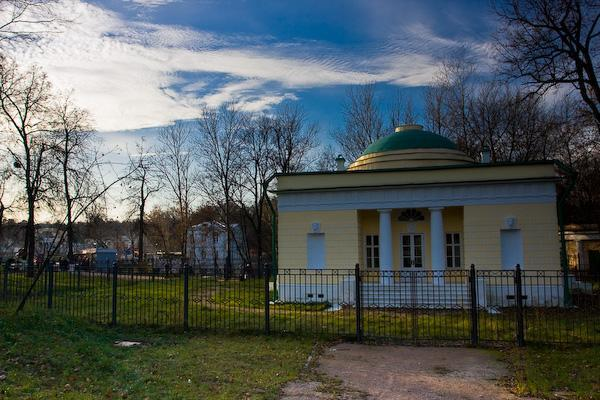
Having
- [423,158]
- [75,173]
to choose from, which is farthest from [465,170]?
[75,173]

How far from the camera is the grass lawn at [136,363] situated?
7.09 meters

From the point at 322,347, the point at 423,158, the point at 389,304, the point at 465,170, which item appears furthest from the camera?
the point at 423,158

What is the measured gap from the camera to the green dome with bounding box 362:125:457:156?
22.7 metres

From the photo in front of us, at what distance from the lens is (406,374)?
28.8ft

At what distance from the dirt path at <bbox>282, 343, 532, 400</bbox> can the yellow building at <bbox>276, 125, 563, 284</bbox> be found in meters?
8.82

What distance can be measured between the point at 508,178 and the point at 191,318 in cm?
1245

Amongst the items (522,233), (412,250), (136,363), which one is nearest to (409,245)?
(412,250)

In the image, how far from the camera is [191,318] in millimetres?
14133

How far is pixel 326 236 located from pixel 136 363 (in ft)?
39.7

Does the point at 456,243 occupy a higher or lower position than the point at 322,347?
higher

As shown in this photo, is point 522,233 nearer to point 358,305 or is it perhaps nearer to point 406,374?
point 358,305

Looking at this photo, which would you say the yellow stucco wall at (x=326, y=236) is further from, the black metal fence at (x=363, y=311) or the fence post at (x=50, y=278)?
the fence post at (x=50, y=278)

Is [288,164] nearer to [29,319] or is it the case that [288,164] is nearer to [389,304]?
[389,304]

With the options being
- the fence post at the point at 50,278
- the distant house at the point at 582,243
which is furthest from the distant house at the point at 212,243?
the distant house at the point at 582,243
